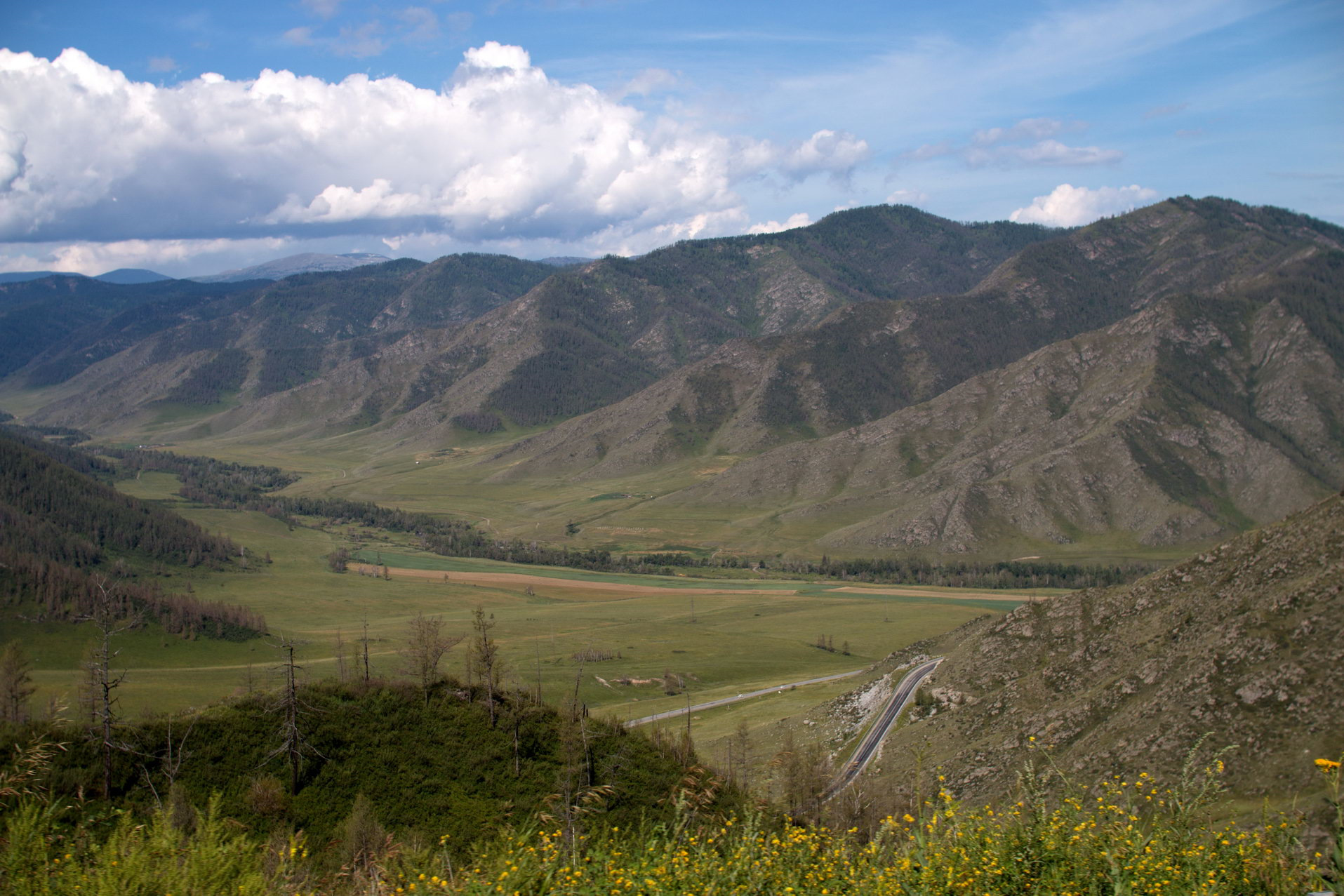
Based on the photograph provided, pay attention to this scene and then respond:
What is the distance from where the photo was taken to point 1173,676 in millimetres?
58875

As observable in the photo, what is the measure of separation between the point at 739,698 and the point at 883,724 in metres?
38.6

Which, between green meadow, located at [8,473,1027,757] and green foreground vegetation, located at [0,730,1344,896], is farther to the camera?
green meadow, located at [8,473,1027,757]

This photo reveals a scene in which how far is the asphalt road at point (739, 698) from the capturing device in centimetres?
10412

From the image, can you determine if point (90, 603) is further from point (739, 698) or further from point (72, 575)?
point (739, 698)

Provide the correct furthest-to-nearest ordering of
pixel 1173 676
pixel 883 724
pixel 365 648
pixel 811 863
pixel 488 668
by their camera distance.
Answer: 1. pixel 883 724
2. pixel 365 648
3. pixel 1173 676
4. pixel 488 668
5. pixel 811 863

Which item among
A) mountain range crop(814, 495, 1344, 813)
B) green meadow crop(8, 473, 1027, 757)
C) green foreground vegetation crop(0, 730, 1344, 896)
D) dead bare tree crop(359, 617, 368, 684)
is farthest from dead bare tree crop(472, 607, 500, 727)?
green meadow crop(8, 473, 1027, 757)

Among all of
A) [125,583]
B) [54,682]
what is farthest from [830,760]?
[125,583]

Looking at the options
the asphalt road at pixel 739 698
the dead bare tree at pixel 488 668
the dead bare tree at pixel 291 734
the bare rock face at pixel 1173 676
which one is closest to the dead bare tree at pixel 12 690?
the dead bare tree at pixel 291 734

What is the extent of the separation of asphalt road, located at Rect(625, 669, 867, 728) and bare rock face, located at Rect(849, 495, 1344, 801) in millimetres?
35788

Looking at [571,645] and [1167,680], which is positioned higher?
[1167,680]

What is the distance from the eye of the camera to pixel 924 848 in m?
12.8

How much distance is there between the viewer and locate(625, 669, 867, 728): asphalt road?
104125 millimetres

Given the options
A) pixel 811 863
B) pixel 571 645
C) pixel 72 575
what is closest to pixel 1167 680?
pixel 811 863

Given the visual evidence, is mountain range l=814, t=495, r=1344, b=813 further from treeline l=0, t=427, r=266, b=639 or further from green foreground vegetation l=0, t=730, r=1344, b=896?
treeline l=0, t=427, r=266, b=639
